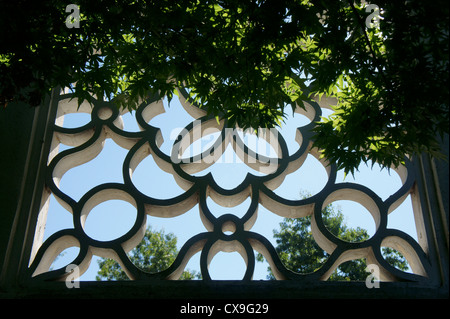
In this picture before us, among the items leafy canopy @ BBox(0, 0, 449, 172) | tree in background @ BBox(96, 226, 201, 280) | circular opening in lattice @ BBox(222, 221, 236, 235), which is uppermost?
tree in background @ BBox(96, 226, 201, 280)

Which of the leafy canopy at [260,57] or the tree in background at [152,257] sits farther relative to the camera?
the tree in background at [152,257]

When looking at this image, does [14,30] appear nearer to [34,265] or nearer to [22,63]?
[22,63]

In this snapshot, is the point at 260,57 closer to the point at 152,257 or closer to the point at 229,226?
the point at 229,226

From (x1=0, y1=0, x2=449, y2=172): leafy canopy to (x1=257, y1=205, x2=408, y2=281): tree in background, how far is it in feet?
15.4

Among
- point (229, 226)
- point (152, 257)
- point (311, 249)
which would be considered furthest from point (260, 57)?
point (152, 257)

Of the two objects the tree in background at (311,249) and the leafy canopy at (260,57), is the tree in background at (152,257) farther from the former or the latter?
the leafy canopy at (260,57)

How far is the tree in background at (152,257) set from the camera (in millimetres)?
9375

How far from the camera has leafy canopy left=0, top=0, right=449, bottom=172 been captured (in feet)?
8.82

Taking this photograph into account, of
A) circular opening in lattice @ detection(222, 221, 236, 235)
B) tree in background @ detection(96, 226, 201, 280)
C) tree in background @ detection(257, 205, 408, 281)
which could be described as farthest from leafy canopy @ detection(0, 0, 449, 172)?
tree in background @ detection(96, 226, 201, 280)

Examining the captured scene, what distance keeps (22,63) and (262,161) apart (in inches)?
74.8

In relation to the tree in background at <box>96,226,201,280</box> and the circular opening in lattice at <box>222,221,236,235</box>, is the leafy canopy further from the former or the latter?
the tree in background at <box>96,226,201,280</box>

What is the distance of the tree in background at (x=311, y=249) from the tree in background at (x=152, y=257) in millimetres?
1930

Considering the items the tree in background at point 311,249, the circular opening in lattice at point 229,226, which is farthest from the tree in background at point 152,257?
the circular opening in lattice at point 229,226

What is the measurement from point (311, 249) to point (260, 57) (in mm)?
5487
